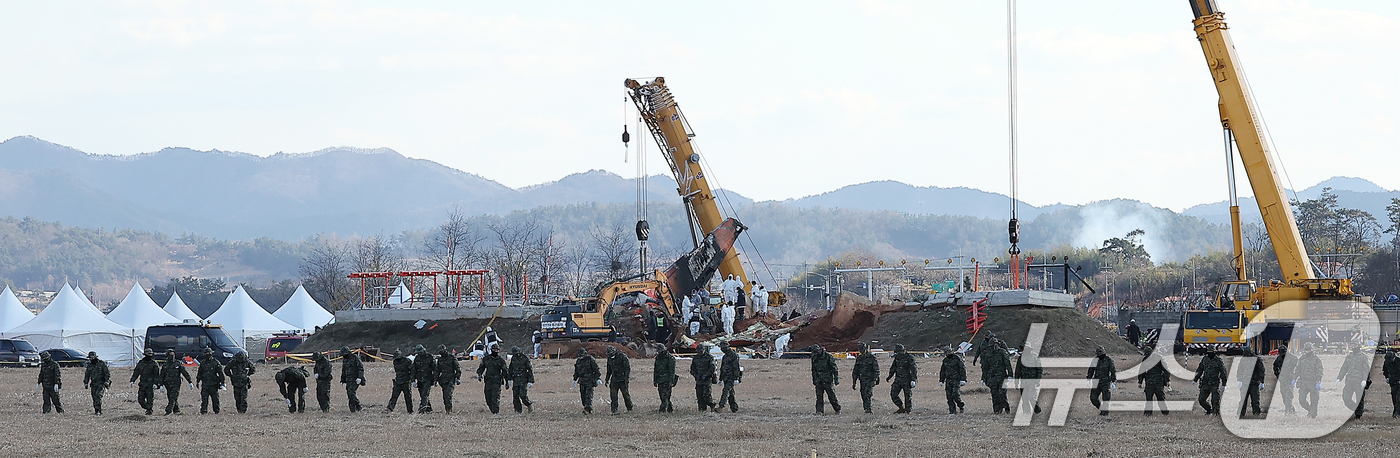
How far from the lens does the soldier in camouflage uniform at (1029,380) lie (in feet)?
74.0

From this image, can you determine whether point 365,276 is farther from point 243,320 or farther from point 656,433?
point 656,433

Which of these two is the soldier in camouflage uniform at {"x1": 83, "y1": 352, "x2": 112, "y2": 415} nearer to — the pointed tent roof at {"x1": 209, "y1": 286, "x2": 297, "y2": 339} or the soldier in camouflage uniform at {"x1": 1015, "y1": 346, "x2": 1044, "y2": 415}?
the soldier in camouflage uniform at {"x1": 1015, "y1": 346, "x2": 1044, "y2": 415}

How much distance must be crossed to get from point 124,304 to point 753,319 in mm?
29321

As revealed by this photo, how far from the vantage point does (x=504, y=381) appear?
24.5m

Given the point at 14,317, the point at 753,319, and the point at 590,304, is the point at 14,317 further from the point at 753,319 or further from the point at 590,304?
the point at 753,319

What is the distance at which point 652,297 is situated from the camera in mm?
49812

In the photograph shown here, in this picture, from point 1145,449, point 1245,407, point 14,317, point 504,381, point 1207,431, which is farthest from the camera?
point 14,317

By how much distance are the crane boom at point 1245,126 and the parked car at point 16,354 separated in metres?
39.3

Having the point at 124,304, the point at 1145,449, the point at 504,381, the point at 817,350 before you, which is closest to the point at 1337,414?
the point at 1145,449

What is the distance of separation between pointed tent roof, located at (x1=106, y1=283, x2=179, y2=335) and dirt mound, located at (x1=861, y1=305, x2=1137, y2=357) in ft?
106

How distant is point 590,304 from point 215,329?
1225 centimetres

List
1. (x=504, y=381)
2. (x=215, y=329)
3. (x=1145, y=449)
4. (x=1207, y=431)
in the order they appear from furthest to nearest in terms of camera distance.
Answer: (x=215, y=329) → (x=504, y=381) → (x=1207, y=431) → (x=1145, y=449)

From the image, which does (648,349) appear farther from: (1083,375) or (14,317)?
(14,317)

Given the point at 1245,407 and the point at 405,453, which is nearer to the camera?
the point at 405,453
